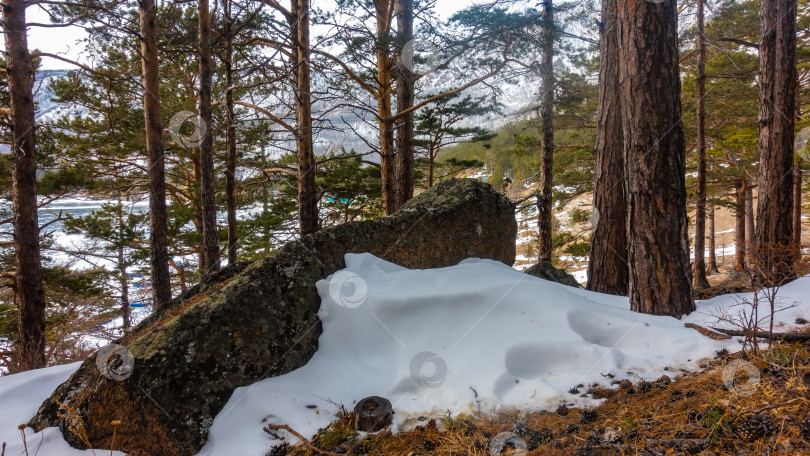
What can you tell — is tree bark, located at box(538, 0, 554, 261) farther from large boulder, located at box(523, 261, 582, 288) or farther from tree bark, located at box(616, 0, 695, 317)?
tree bark, located at box(616, 0, 695, 317)

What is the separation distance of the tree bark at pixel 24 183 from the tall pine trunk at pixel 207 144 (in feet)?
7.34

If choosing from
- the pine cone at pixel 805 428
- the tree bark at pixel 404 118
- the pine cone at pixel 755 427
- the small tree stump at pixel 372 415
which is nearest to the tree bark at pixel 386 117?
the tree bark at pixel 404 118

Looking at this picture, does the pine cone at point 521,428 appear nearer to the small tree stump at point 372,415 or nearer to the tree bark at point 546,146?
the small tree stump at point 372,415

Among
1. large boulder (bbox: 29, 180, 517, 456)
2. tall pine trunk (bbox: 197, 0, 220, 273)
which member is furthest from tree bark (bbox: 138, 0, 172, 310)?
large boulder (bbox: 29, 180, 517, 456)

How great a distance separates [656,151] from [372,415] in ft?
10.3

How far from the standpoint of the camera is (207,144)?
615 centimetres

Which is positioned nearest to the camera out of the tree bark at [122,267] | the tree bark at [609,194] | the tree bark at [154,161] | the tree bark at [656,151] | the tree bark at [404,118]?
the tree bark at [656,151]

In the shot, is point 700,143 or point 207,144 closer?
point 207,144

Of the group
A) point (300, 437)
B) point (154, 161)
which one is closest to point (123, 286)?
point (154, 161)

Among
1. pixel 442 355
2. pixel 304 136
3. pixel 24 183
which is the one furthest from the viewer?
pixel 304 136

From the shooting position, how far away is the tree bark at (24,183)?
5.38 metres

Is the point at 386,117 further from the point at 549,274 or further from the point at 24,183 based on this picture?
the point at 24,183

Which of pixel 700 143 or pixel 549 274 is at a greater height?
pixel 700 143

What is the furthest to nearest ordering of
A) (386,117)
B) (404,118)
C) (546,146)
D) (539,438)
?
1. (546,146)
2. (404,118)
3. (386,117)
4. (539,438)
